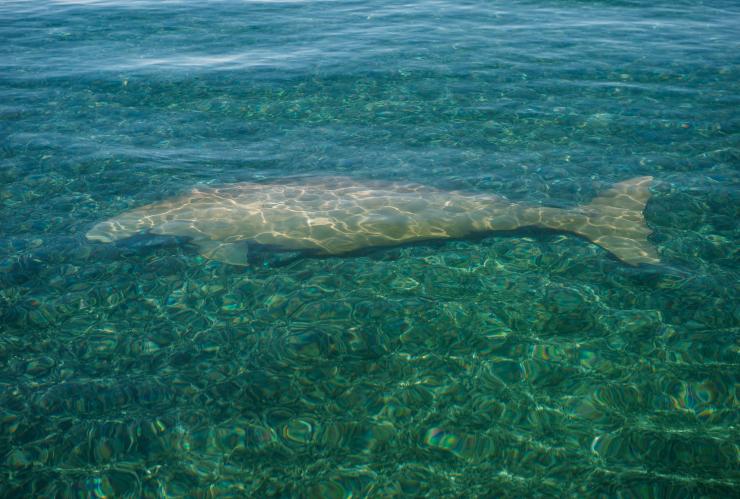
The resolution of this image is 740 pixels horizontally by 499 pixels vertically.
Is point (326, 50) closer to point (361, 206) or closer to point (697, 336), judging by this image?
point (361, 206)

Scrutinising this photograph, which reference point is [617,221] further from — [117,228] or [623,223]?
[117,228]

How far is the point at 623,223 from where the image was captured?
374 inches

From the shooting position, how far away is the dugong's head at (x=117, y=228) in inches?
375

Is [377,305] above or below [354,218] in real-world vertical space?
below

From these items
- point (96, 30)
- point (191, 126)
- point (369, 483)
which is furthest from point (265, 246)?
point (96, 30)

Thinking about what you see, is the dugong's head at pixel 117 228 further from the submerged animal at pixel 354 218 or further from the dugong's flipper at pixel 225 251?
the dugong's flipper at pixel 225 251

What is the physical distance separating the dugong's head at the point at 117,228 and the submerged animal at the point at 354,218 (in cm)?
2

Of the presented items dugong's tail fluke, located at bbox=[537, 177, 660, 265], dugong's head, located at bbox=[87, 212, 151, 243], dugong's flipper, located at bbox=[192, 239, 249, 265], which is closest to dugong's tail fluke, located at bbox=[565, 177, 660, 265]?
dugong's tail fluke, located at bbox=[537, 177, 660, 265]

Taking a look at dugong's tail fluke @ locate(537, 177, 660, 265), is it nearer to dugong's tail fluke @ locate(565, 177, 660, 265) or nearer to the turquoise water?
dugong's tail fluke @ locate(565, 177, 660, 265)

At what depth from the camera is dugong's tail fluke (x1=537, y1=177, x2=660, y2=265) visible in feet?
29.6

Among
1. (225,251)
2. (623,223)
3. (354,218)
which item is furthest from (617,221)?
(225,251)

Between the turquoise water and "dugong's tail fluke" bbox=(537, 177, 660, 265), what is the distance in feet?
0.84

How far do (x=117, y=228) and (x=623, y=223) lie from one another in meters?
8.34

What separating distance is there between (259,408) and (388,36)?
1645 centimetres
